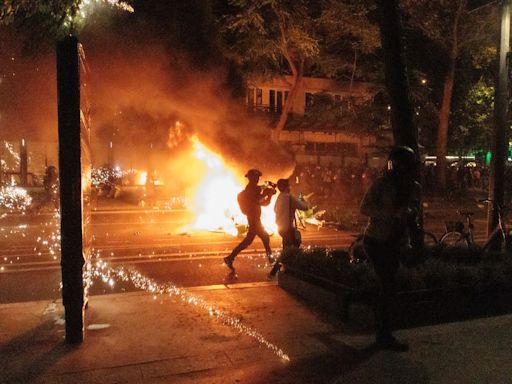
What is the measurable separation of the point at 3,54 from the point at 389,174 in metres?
11.1

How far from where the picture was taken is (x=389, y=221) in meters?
4.57

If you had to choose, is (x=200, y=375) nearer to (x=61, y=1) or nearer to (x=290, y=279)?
(x=290, y=279)

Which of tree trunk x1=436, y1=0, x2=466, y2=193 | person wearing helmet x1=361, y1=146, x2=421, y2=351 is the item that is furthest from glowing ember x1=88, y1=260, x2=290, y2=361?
tree trunk x1=436, y1=0, x2=466, y2=193

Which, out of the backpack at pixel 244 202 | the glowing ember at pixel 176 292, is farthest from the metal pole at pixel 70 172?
the backpack at pixel 244 202

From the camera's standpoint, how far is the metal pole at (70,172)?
4.67 metres

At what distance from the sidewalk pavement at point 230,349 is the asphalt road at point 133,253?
1.71 m

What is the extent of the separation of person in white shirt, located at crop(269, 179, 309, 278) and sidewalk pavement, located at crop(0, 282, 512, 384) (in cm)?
181

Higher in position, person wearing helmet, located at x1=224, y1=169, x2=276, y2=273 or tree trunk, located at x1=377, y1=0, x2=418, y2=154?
tree trunk, located at x1=377, y1=0, x2=418, y2=154

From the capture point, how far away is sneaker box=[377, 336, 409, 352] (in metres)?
4.62

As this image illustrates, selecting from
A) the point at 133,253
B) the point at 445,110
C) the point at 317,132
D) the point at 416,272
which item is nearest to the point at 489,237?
the point at 416,272

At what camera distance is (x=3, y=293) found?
7.20 metres

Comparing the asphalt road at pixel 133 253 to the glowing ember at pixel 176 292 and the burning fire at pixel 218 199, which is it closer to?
the glowing ember at pixel 176 292

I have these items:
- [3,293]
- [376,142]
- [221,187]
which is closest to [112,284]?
[3,293]

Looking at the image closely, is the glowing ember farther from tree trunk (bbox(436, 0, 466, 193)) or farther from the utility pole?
tree trunk (bbox(436, 0, 466, 193))
